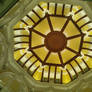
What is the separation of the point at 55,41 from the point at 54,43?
0.17 meters

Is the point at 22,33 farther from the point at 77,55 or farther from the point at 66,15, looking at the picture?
the point at 77,55

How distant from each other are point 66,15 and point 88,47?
2853mm

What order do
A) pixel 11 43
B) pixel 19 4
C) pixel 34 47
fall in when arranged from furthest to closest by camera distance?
pixel 34 47, pixel 11 43, pixel 19 4

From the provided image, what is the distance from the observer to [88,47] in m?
15.2

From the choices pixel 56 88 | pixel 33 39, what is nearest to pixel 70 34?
pixel 33 39

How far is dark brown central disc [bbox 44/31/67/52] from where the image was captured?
1485 cm

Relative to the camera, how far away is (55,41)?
48.7 ft

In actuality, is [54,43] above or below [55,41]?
below

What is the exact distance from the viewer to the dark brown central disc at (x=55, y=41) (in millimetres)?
14852

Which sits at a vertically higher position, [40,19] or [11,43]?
[40,19]

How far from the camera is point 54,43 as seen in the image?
1493cm

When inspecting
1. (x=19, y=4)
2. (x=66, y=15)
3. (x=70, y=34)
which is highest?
(x=19, y=4)

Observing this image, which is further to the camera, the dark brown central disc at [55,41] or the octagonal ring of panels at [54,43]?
the dark brown central disc at [55,41]

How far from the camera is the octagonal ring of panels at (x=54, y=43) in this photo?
14.1 metres
